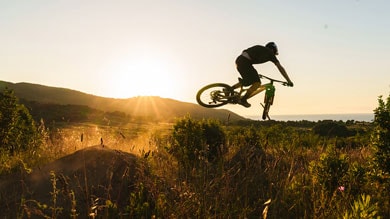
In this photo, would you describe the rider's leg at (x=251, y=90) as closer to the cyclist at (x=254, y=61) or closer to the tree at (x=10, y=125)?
the cyclist at (x=254, y=61)

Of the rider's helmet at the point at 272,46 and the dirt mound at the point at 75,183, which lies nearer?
the dirt mound at the point at 75,183

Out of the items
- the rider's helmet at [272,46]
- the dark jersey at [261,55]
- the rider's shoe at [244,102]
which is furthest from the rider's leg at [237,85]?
the rider's helmet at [272,46]

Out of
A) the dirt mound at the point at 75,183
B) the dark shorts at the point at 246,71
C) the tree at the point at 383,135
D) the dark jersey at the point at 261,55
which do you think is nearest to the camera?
the dirt mound at the point at 75,183

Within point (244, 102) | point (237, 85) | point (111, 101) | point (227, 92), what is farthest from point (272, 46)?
point (111, 101)

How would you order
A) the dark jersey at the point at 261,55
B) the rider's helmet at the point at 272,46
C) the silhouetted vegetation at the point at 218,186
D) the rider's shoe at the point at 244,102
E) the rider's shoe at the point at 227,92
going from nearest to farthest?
the silhouetted vegetation at the point at 218,186
the dark jersey at the point at 261,55
the rider's helmet at the point at 272,46
the rider's shoe at the point at 244,102
the rider's shoe at the point at 227,92

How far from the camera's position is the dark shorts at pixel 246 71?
1122 centimetres

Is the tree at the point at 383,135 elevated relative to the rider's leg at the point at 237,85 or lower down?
lower down

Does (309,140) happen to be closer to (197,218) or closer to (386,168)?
(386,168)

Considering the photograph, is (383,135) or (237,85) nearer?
(383,135)

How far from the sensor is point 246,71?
11.3m

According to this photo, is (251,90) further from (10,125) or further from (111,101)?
(111,101)

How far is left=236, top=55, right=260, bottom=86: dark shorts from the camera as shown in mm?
11219

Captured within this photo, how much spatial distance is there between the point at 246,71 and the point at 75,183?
7.09 m

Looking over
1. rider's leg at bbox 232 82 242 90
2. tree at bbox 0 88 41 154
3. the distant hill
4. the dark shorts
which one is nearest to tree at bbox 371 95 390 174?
the dark shorts
